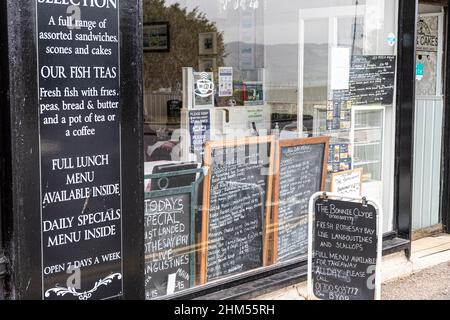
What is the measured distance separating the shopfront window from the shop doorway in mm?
1187

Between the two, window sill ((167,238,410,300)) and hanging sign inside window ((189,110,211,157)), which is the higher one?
hanging sign inside window ((189,110,211,157))

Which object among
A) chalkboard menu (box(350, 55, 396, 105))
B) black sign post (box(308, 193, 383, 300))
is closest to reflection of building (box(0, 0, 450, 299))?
chalkboard menu (box(350, 55, 396, 105))

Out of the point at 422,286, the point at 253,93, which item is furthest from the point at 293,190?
the point at 422,286

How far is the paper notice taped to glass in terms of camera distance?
18.7 ft

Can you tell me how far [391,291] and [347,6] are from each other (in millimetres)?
2469

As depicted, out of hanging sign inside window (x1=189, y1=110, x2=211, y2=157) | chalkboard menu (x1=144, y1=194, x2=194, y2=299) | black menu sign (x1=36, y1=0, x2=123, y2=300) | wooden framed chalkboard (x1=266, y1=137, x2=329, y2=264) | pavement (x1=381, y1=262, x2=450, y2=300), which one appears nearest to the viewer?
black menu sign (x1=36, y1=0, x2=123, y2=300)

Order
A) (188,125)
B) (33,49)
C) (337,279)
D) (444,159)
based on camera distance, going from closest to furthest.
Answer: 1. (33,49)
2. (337,279)
3. (188,125)
4. (444,159)

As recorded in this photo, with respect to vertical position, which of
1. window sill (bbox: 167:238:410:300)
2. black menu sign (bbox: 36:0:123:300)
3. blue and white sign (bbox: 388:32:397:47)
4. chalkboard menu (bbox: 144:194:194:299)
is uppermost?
blue and white sign (bbox: 388:32:397:47)

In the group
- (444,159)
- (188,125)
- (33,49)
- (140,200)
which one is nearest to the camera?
(33,49)

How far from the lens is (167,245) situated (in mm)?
4430

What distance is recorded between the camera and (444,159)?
271 inches

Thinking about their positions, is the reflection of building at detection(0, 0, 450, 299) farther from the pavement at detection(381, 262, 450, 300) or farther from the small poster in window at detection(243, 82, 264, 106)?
the pavement at detection(381, 262, 450, 300)
